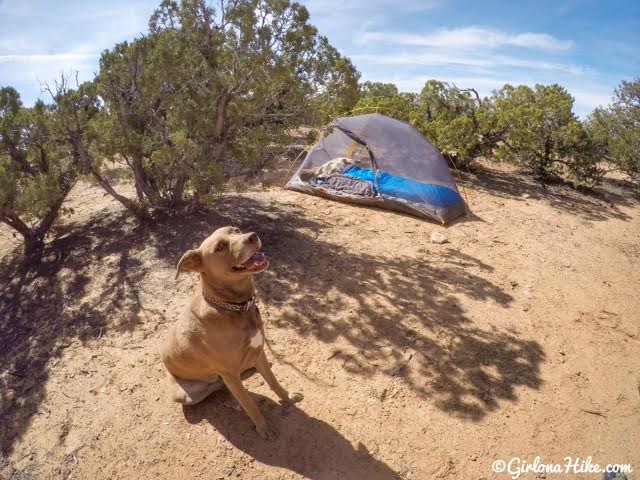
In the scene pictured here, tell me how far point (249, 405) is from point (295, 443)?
0.48 m

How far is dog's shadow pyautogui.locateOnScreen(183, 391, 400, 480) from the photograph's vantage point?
2.91 meters

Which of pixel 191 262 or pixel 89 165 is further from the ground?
pixel 89 165

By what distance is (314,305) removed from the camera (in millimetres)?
4613

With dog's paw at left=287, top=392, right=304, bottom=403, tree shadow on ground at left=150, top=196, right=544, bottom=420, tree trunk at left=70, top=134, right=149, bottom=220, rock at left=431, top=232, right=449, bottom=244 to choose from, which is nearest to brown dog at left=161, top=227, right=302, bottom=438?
dog's paw at left=287, top=392, right=304, bottom=403

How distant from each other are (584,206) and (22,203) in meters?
9.79

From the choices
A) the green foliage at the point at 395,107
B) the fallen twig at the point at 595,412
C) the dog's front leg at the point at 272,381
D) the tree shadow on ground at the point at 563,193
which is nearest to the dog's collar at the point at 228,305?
the dog's front leg at the point at 272,381

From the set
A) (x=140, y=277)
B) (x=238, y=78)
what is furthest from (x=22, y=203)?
(x=238, y=78)

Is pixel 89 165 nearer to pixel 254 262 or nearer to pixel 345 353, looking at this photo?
pixel 254 262

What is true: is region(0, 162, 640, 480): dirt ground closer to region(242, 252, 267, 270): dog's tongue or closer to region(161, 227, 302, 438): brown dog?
region(161, 227, 302, 438): brown dog

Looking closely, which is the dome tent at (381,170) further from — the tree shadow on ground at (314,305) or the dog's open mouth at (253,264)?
the dog's open mouth at (253,264)

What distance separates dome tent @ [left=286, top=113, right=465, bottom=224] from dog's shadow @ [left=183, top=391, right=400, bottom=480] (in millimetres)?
4757

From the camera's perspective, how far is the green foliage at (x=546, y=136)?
9078 mm

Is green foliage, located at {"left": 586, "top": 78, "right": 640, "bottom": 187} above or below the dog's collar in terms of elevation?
above

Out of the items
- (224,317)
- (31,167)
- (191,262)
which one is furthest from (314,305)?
(31,167)
